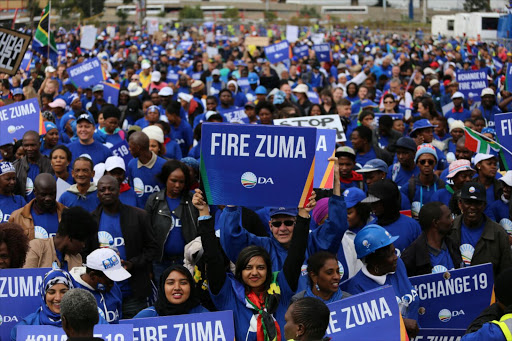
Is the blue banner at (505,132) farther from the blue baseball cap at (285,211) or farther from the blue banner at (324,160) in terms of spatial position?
the blue baseball cap at (285,211)

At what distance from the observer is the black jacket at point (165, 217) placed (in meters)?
7.43

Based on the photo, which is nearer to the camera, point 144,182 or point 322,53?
point 144,182

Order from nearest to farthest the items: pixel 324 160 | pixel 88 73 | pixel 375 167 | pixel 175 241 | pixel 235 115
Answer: pixel 324 160 → pixel 175 241 → pixel 375 167 → pixel 235 115 → pixel 88 73

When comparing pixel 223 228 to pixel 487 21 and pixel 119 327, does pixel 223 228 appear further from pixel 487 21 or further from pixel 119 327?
pixel 487 21

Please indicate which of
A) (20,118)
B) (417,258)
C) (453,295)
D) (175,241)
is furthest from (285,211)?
(20,118)

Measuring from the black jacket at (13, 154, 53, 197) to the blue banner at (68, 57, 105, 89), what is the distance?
7.61 m

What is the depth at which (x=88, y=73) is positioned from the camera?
55.0ft

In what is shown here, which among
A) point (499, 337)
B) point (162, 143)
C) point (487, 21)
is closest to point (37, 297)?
point (499, 337)

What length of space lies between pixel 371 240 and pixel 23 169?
14.9 ft

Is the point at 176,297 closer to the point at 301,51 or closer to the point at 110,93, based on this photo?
the point at 110,93

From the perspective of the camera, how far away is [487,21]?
Answer: 52.8m

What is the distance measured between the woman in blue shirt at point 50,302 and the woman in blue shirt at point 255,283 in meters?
0.79

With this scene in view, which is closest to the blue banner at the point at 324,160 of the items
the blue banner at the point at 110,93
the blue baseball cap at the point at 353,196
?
the blue baseball cap at the point at 353,196

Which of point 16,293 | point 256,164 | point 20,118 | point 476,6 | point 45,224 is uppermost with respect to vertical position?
point 256,164
